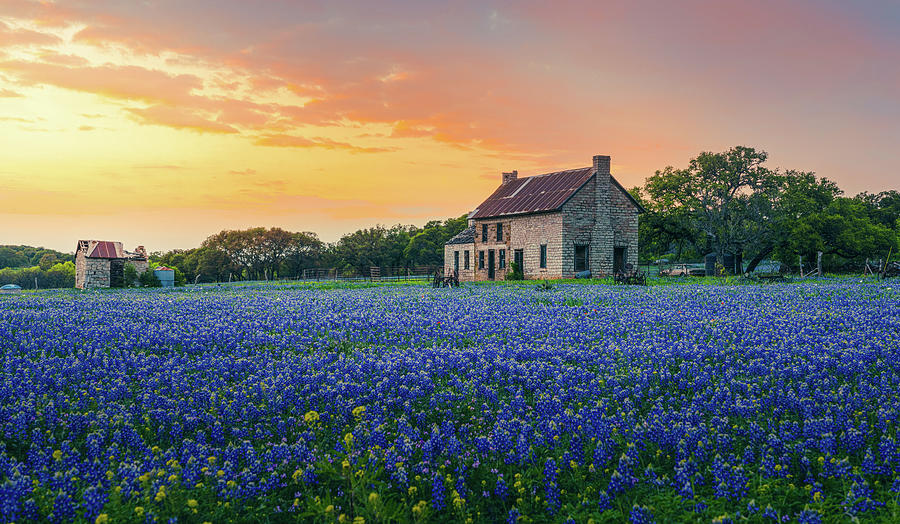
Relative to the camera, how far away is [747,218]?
56.0m

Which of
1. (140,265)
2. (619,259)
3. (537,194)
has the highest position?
(537,194)

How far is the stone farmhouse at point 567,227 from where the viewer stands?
4497 centimetres

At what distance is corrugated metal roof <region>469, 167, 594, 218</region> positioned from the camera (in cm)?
4647

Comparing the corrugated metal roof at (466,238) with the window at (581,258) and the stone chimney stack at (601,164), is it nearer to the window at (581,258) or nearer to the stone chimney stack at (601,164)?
the window at (581,258)

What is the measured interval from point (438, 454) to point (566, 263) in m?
40.5

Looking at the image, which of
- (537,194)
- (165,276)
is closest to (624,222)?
(537,194)

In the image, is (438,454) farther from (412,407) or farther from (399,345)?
(399,345)

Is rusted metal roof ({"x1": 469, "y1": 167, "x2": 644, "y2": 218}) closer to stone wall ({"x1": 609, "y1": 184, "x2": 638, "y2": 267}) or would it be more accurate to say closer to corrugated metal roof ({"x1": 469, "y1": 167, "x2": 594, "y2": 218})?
corrugated metal roof ({"x1": 469, "y1": 167, "x2": 594, "y2": 218})

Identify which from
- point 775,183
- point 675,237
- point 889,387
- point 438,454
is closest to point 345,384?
point 438,454

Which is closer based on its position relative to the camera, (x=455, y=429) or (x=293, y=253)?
(x=455, y=429)

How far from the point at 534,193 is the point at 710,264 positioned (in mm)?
21012

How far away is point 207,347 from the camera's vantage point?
9.53 meters

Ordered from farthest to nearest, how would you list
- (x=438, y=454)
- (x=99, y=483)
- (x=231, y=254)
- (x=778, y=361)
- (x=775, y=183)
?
(x=231, y=254) → (x=775, y=183) → (x=778, y=361) → (x=438, y=454) → (x=99, y=483)

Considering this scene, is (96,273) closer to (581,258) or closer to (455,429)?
(581,258)
